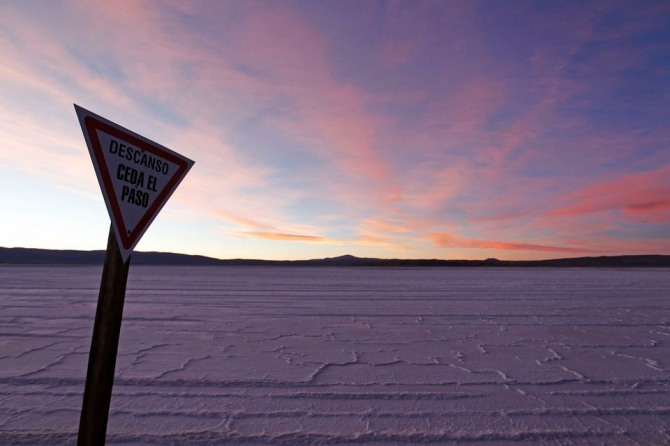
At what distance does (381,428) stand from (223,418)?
121cm

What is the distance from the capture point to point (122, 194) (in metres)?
2.05

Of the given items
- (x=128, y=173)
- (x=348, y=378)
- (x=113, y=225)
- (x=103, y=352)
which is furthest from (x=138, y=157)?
(x=348, y=378)

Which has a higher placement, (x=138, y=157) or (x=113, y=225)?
(x=138, y=157)

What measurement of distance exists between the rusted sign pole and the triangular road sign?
101 mm

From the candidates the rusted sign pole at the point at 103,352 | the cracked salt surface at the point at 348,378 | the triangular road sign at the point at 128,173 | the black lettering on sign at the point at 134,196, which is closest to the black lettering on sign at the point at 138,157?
the triangular road sign at the point at 128,173

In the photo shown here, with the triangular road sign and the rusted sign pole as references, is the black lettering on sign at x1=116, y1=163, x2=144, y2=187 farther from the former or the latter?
the rusted sign pole

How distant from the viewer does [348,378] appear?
426 cm

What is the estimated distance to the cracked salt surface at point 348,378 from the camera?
3037 millimetres

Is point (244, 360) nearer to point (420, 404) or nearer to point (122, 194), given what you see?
point (420, 404)

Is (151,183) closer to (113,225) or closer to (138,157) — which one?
(138,157)

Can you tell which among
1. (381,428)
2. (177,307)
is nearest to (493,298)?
(177,307)

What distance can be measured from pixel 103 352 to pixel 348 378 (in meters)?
2.69

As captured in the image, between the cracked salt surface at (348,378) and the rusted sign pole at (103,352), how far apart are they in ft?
3.00

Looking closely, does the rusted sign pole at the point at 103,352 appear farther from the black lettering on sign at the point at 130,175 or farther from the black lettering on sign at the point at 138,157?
the black lettering on sign at the point at 138,157
